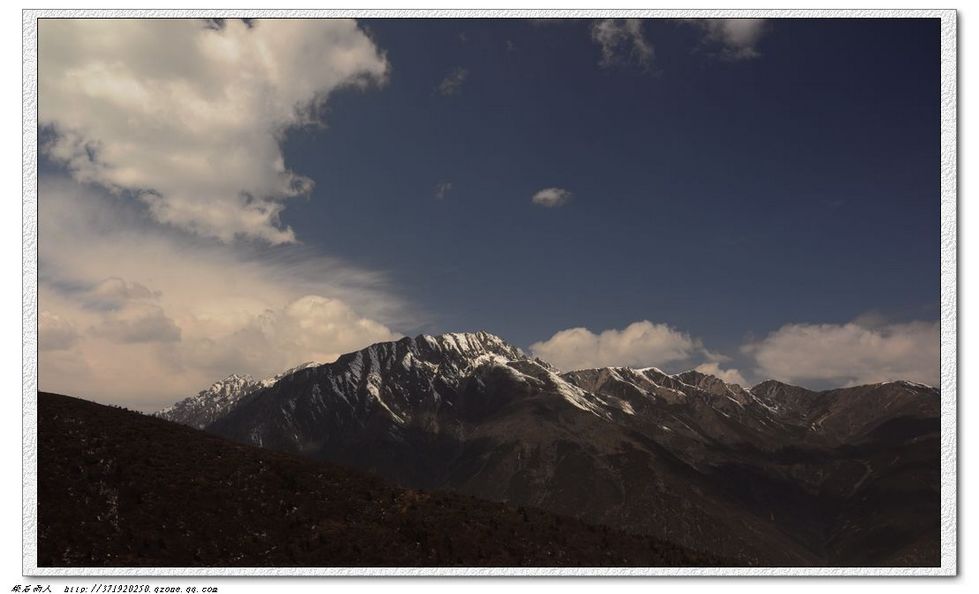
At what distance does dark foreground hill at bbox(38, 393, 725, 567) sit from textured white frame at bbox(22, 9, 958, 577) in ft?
8.30

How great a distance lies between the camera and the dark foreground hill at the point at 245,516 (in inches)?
1050

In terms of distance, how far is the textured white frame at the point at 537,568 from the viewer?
24078 millimetres

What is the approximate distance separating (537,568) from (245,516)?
14280 mm

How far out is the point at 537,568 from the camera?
2439 centimetres

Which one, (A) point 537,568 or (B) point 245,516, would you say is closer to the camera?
(A) point 537,568

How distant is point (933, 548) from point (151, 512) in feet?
106

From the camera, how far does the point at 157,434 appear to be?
3706 cm

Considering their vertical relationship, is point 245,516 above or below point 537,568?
above

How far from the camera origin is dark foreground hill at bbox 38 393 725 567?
2667cm

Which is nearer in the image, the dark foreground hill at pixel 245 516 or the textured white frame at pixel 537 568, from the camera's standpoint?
the textured white frame at pixel 537 568

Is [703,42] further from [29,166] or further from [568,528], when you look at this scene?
[29,166]

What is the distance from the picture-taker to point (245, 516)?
98.3 ft

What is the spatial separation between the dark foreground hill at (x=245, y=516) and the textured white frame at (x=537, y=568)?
253 centimetres
